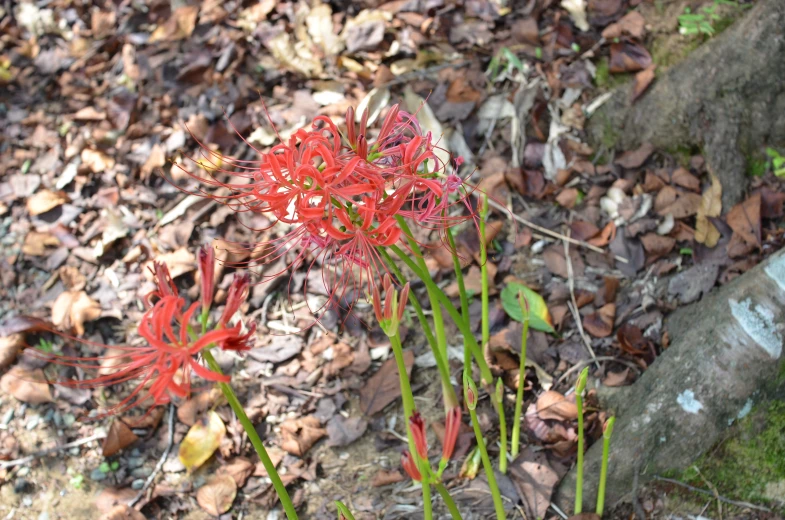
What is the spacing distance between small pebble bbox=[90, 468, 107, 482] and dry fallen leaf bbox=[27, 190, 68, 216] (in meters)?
1.39

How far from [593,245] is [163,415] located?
1730 millimetres

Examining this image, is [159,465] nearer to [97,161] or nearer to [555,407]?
[555,407]

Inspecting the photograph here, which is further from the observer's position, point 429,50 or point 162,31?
point 162,31

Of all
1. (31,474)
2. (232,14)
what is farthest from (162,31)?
(31,474)

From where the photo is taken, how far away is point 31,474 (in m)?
2.46

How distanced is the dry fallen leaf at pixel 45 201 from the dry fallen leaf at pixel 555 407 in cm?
240

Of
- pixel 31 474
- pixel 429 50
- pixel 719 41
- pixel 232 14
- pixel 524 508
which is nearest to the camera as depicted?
pixel 524 508

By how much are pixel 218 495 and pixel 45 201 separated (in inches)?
71.3

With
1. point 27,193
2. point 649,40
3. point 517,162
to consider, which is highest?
point 649,40

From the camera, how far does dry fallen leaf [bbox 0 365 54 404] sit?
2631 millimetres

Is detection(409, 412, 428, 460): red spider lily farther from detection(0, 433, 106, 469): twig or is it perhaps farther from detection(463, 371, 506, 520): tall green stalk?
detection(0, 433, 106, 469): twig

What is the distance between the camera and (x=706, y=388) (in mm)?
1913

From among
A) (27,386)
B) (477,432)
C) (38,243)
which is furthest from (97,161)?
(477,432)

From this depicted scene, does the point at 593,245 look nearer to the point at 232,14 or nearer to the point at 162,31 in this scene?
the point at 232,14
